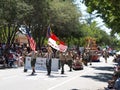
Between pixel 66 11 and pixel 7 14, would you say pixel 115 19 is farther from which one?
pixel 66 11

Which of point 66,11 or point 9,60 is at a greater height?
point 66,11

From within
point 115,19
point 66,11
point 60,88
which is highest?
point 66,11

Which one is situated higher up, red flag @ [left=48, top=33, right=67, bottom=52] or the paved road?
red flag @ [left=48, top=33, right=67, bottom=52]

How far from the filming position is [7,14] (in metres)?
37.8

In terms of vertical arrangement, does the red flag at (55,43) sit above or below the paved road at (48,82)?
above

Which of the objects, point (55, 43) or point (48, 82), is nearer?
point (48, 82)

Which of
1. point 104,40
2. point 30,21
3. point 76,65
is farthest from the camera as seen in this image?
point 104,40

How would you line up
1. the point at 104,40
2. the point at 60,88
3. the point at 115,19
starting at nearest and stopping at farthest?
the point at 60,88
the point at 115,19
the point at 104,40

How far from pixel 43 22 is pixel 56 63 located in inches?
898

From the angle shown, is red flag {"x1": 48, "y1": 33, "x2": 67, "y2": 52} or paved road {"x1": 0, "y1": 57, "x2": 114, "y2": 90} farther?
red flag {"x1": 48, "y1": 33, "x2": 67, "y2": 52}

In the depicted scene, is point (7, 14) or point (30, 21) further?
point (30, 21)

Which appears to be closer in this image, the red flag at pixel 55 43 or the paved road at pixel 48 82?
the paved road at pixel 48 82

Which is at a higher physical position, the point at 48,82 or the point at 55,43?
the point at 55,43

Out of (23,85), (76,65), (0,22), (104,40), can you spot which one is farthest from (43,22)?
(104,40)
